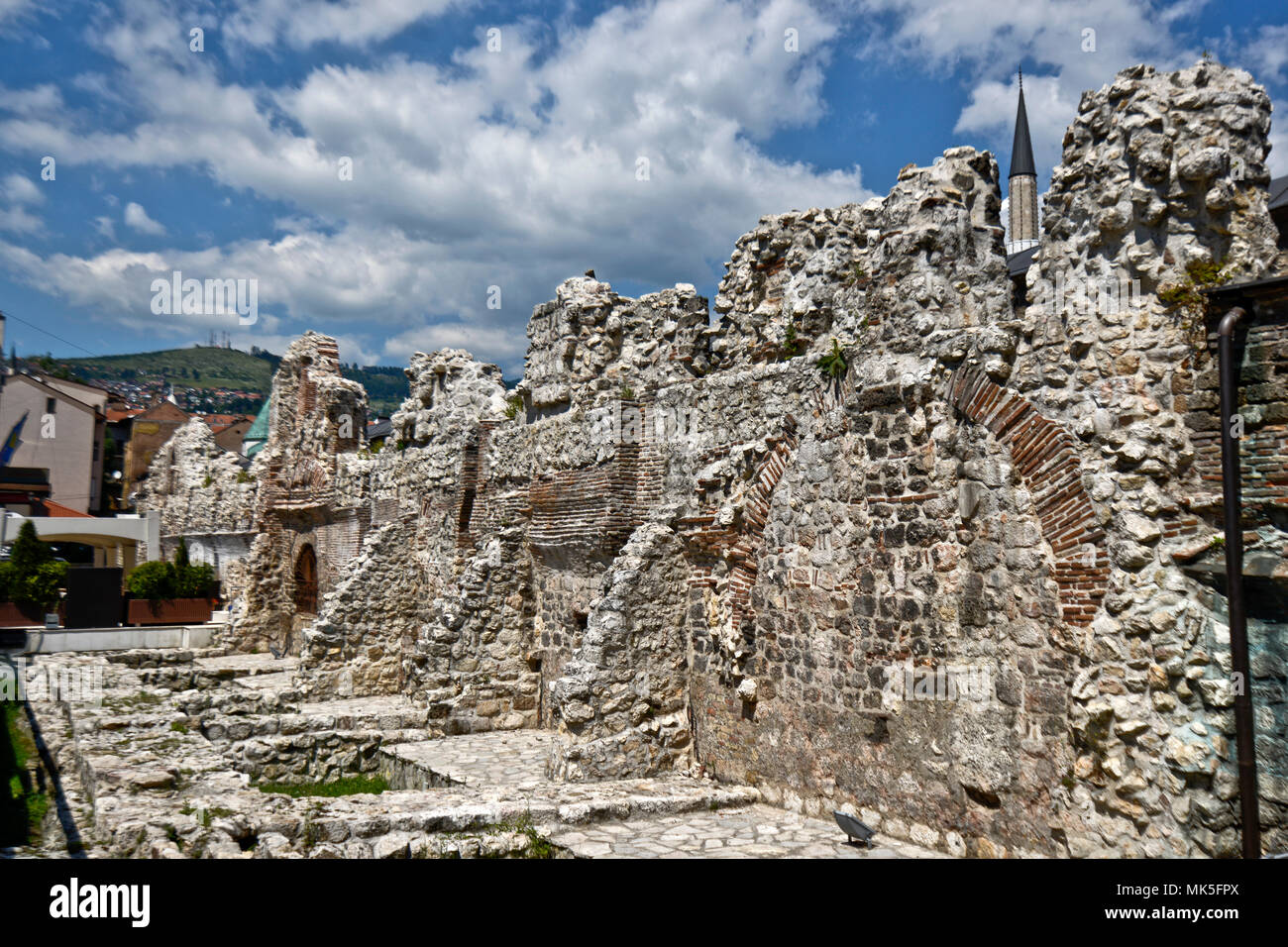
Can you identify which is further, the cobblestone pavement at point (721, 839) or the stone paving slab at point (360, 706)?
the stone paving slab at point (360, 706)

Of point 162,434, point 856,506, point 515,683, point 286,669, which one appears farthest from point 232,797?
point 162,434

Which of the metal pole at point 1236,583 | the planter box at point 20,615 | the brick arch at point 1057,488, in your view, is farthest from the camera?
the planter box at point 20,615

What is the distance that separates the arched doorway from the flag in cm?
1364

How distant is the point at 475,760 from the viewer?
1038cm

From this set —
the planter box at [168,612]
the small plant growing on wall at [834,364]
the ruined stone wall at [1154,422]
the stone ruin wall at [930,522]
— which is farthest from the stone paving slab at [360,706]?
the planter box at [168,612]

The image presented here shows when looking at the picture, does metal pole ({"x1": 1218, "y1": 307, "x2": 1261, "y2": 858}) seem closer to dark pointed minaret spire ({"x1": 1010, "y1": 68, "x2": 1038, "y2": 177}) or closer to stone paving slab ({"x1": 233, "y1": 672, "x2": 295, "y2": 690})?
stone paving slab ({"x1": 233, "y1": 672, "x2": 295, "y2": 690})

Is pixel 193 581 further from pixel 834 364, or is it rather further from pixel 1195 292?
pixel 1195 292

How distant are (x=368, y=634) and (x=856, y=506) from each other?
33.7ft

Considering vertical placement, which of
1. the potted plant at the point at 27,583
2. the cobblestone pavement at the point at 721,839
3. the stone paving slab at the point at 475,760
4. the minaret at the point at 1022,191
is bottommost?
the stone paving slab at the point at 475,760

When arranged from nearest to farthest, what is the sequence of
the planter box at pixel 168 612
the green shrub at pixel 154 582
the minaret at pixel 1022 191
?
the planter box at pixel 168 612 < the green shrub at pixel 154 582 < the minaret at pixel 1022 191

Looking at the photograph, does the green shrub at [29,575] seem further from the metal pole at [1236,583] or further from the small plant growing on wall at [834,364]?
the metal pole at [1236,583]

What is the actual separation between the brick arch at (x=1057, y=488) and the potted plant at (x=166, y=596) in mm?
22997

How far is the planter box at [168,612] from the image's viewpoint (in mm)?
24172

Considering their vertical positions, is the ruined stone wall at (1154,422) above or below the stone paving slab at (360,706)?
above
